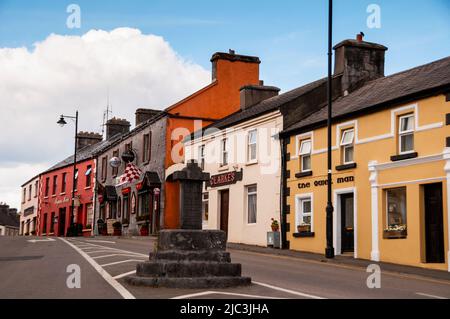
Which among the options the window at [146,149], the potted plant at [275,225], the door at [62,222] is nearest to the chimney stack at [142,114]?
the window at [146,149]

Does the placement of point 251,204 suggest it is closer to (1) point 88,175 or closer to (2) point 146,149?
(2) point 146,149

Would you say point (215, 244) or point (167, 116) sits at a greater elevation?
point (167, 116)

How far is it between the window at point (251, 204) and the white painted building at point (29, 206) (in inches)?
1423

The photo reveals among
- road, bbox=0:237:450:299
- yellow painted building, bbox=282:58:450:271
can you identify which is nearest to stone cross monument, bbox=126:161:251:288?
road, bbox=0:237:450:299

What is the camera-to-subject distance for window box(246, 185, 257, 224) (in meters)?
28.7

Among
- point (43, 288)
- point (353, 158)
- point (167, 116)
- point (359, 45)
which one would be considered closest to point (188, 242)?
point (43, 288)

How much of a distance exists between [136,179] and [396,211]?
22.7 meters

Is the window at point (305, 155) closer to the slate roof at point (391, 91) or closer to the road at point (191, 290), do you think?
the slate roof at point (391, 91)

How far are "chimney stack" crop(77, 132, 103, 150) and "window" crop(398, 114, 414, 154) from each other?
4224cm

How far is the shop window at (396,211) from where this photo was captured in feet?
66.5

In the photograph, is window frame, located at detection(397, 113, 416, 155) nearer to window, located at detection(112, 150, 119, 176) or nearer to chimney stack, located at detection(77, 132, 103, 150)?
window, located at detection(112, 150, 119, 176)

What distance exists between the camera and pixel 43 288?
37.0ft

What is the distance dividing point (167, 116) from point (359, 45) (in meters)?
12.8
